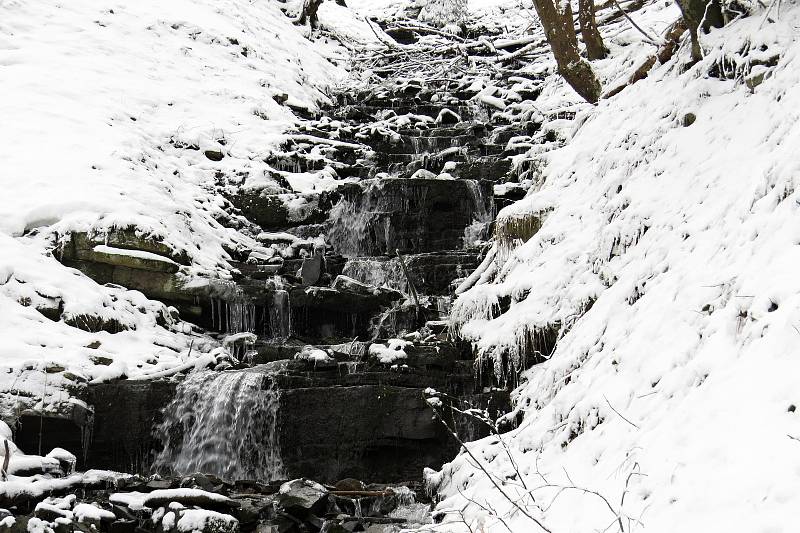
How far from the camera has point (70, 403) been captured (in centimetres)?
677

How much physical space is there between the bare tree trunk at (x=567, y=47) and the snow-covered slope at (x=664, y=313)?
66 centimetres

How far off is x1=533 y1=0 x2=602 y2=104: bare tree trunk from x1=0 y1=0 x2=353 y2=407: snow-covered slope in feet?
17.0

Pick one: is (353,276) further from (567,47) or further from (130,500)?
(130,500)

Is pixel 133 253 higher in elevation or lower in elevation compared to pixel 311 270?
higher

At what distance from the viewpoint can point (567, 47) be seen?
28.0 ft

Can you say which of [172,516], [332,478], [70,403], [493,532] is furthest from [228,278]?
[493,532]

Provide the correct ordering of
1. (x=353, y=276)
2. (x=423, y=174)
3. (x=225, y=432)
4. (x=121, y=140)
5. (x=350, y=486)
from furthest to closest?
(x=423, y=174), (x=121, y=140), (x=353, y=276), (x=225, y=432), (x=350, y=486)

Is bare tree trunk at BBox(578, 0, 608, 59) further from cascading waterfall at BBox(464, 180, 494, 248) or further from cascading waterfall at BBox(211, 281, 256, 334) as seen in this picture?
cascading waterfall at BBox(211, 281, 256, 334)

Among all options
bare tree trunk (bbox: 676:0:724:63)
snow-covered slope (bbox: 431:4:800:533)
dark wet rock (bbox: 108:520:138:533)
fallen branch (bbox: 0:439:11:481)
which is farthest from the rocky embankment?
bare tree trunk (bbox: 676:0:724:63)

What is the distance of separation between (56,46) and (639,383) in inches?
495

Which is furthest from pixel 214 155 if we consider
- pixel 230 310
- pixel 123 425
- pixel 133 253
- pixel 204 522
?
pixel 204 522

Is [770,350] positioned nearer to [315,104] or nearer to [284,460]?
[284,460]

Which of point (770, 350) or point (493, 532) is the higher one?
point (770, 350)

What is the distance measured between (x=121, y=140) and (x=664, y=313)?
911 centimetres
